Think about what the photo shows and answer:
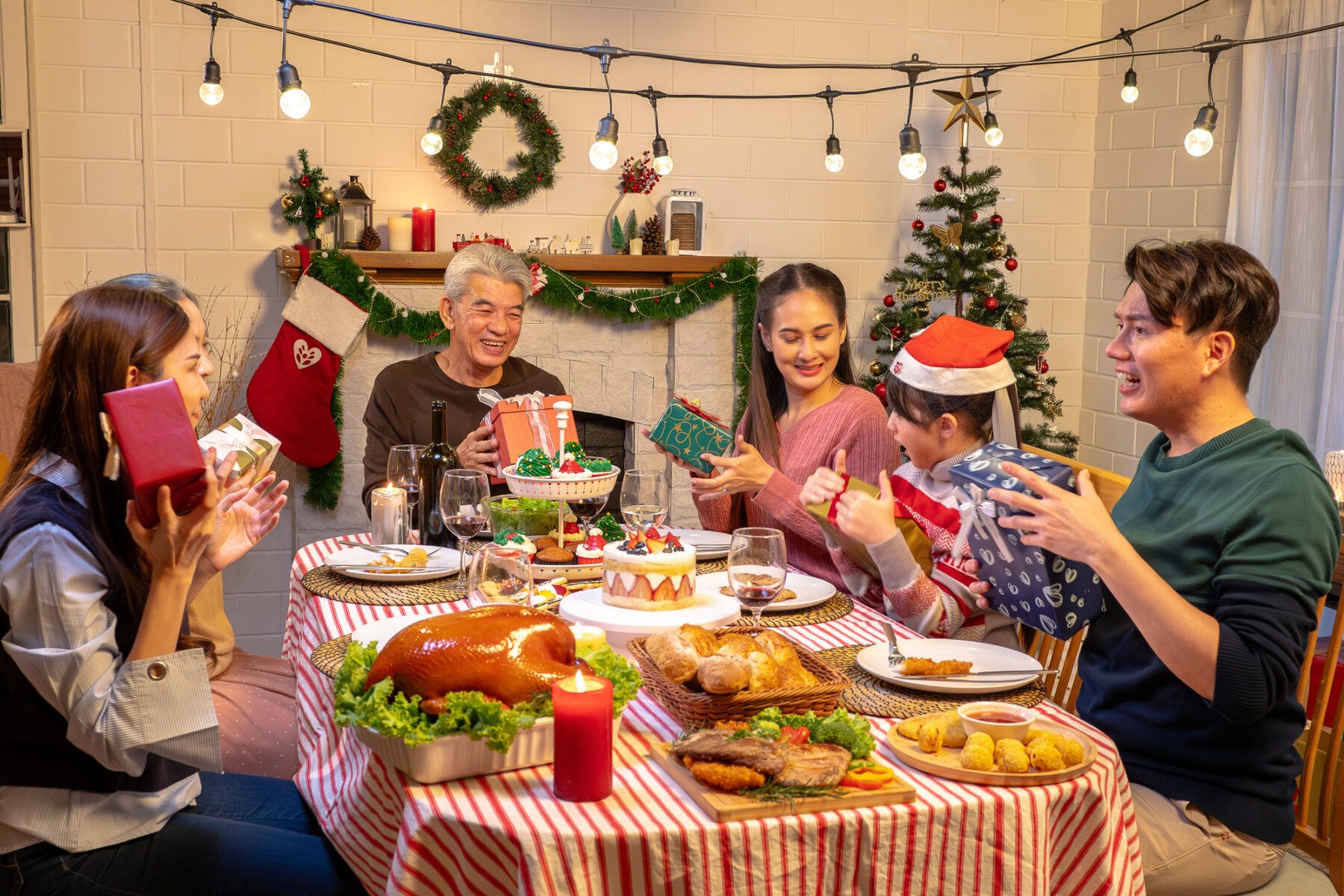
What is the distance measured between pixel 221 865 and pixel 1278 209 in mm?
3909

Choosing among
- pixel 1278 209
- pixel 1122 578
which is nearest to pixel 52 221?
pixel 1122 578

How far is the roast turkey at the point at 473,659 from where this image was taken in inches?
54.1

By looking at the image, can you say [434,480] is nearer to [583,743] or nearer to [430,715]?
[430,715]

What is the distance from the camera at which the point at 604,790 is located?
1.29m

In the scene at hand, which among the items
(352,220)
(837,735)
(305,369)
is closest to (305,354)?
(305,369)

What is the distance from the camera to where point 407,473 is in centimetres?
253

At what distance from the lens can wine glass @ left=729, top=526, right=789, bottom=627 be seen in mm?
1701

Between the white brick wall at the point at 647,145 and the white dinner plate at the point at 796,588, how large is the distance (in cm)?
245

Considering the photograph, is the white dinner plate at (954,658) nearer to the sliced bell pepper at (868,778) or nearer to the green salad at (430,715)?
Result: the sliced bell pepper at (868,778)

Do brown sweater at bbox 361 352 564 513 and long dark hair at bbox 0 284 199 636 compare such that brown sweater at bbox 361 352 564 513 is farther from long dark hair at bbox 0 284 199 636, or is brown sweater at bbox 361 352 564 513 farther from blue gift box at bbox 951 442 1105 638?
blue gift box at bbox 951 442 1105 638

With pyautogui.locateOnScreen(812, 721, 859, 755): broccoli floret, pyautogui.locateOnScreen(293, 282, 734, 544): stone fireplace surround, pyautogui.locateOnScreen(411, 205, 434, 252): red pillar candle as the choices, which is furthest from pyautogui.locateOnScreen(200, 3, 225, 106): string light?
pyautogui.locateOnScreen(812, 721, 859, 755): broccoli floret

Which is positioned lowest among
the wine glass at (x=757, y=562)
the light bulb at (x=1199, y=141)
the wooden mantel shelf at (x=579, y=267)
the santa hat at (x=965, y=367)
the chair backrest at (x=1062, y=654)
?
the chair backrest at (x=1062, y=654)

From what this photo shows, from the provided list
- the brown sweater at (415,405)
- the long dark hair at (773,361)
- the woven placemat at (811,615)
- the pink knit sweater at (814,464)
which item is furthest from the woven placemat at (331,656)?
the brown sweater at (415,405)

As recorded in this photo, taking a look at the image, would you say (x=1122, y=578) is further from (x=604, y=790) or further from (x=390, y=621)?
(x=390, y=621)
